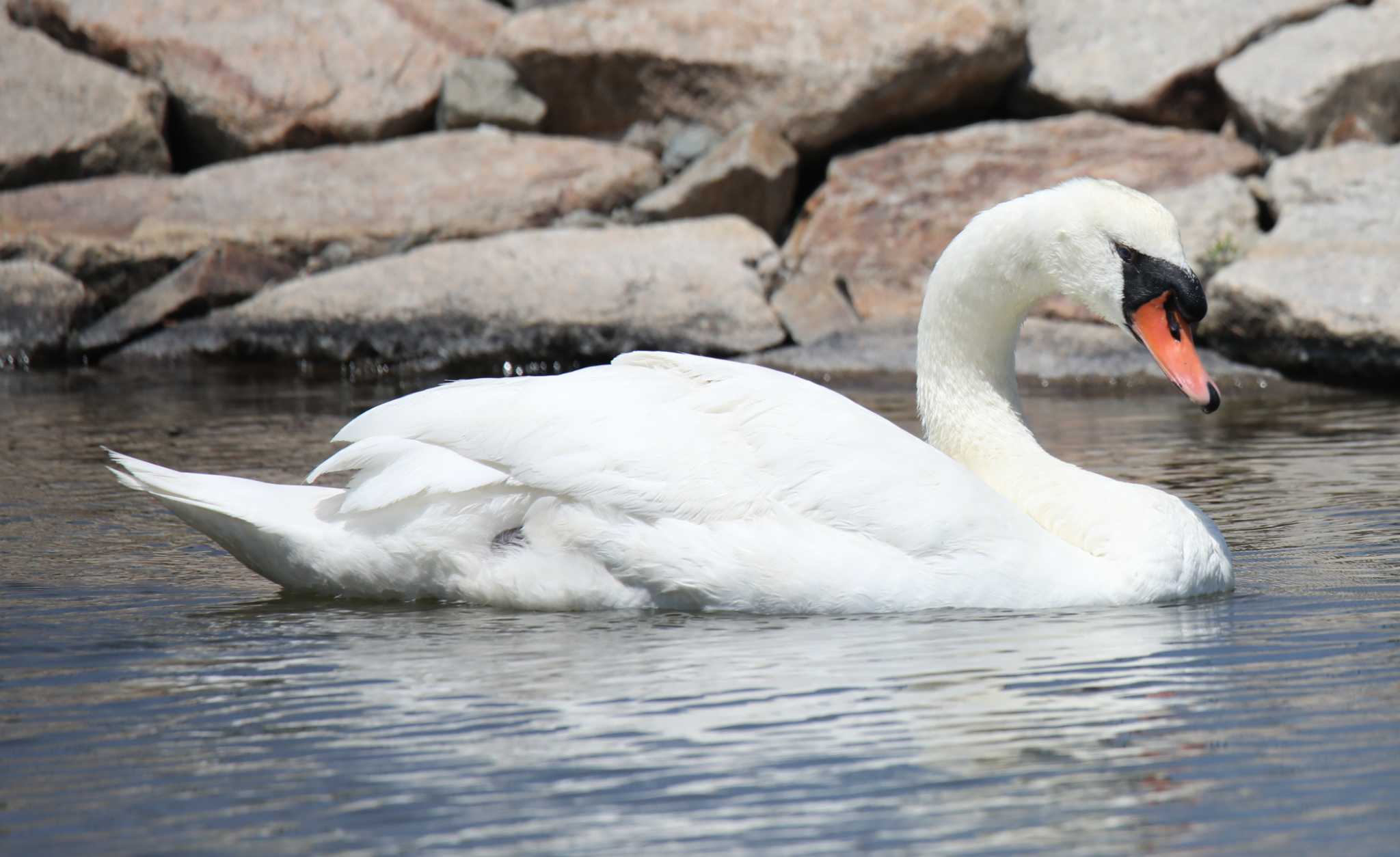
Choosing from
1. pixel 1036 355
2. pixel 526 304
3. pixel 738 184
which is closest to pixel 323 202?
pixel 526 304

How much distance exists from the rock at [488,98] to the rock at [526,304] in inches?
76.8

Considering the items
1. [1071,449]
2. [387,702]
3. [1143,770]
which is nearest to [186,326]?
[1071,449]

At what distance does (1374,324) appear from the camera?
1036 cm

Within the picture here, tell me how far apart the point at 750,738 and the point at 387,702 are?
0.85 metres

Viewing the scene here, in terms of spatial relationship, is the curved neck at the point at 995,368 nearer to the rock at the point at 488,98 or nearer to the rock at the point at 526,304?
the rock at the point at 526,304

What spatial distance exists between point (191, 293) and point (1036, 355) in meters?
5.37

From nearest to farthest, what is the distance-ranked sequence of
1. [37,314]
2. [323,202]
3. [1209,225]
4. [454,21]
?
[1209,225]
[37,314]
[323,202]
[454,21]

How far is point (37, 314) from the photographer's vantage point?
12781 mm

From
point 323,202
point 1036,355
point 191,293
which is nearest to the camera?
point 1036,355

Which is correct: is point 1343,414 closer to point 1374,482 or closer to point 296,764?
point 1374,482

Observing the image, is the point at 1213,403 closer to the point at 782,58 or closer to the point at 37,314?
the point at 782,58

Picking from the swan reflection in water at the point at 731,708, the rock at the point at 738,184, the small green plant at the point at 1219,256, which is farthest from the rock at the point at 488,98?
the swan reflection in water at the point at 731,708

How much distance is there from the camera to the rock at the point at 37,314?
12.7 m

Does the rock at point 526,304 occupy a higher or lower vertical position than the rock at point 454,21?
lower
